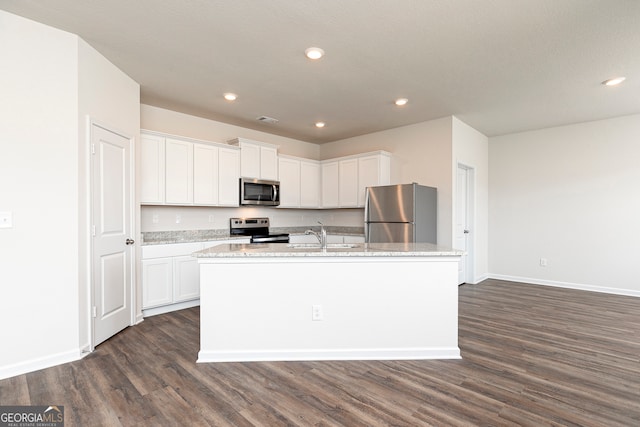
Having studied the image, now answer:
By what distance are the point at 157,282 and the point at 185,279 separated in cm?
34

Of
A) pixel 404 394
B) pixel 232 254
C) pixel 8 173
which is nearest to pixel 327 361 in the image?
pixel 404 394

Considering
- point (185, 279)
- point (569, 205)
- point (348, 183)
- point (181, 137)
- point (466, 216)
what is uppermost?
point (181, 137)

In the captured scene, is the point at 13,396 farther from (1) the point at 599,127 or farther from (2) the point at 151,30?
(1) the point at 599,127

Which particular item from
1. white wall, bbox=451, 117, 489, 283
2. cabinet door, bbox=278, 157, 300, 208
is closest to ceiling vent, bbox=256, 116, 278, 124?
cabinet door, bbox=278, 157, 300, 208

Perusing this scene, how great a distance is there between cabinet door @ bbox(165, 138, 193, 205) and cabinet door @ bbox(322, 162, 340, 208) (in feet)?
8.10

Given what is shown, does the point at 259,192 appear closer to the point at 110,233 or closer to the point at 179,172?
the point at 179,172

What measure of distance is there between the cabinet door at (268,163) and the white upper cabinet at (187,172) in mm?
432

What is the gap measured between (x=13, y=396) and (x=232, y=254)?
1.62 m

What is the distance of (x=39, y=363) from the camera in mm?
2426

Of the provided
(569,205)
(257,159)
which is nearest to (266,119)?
(257,159)

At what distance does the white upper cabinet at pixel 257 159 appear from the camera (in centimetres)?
482

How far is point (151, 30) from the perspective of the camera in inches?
99.0

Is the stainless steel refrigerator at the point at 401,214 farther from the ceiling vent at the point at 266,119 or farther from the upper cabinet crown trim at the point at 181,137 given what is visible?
the upper cabinet crown trim at the point at 181,137

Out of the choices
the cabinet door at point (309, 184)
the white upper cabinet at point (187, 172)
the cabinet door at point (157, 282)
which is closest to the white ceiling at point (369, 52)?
the white upper cabinet at point (187, 172)
